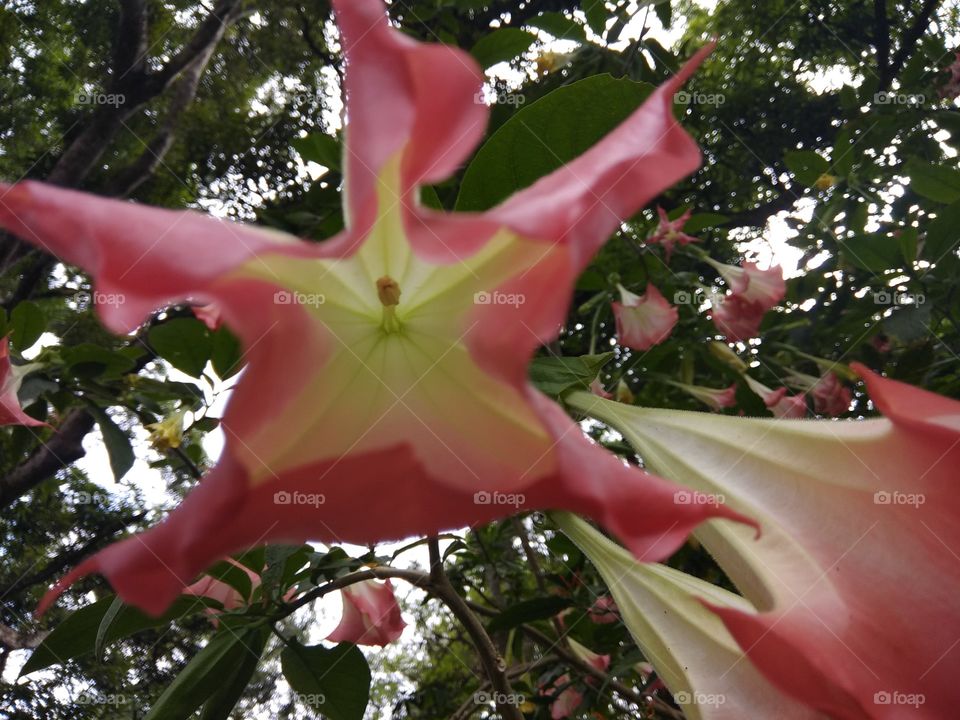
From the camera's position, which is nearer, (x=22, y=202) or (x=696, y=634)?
(x=22, y=202)

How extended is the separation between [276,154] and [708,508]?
3007mm

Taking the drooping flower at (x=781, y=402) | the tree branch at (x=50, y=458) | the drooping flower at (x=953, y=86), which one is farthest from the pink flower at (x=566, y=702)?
the drooping flower at (x=953, y=86)

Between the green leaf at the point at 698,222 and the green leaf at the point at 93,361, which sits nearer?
the green leaf at the point at 93,361

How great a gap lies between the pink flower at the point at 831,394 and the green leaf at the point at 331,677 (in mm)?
987

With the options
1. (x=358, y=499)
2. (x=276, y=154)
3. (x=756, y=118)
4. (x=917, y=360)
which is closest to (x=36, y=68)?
(x=276, y=154)

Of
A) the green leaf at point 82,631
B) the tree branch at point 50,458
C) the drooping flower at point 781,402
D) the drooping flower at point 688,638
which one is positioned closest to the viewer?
the drooping flower at point 688,638

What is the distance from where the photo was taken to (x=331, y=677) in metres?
0.73

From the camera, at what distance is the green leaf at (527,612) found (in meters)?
0.96

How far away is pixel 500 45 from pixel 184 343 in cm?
69

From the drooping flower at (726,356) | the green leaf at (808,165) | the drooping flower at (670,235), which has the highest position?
the green leaf at (808,165)

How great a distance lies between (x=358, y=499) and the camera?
9.7 inches

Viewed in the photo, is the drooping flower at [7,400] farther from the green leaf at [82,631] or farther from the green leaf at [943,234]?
the green leaf at [943,234]

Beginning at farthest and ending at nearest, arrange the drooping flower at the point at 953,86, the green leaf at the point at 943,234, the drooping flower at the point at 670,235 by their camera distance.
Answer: the drooping flower at the point at 953,86 → the drooping flower at the point at 670,235 → the green leaf at the point at 943,234

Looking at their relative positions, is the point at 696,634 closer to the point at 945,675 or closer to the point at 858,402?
the point at 945,675
